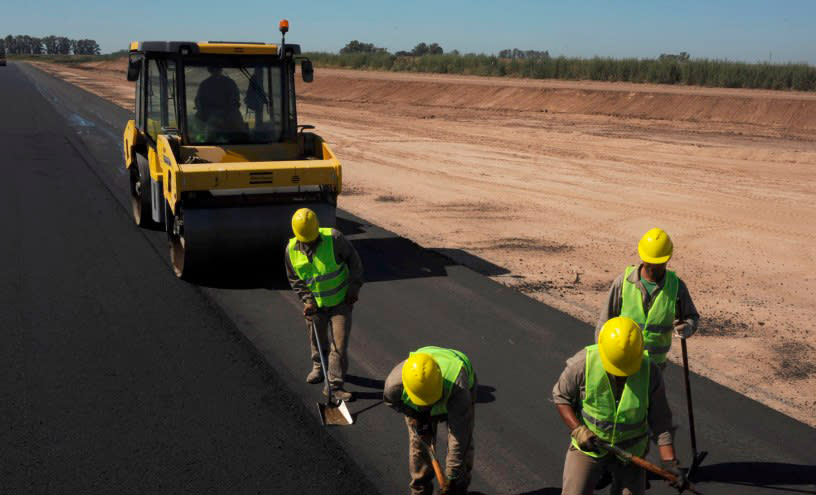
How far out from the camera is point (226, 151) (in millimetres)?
10367

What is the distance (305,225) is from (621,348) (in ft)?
10.1

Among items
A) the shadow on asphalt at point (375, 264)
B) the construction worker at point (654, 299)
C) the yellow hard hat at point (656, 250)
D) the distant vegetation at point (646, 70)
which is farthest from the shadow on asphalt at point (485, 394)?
the distant vegetation at point (646, 70)

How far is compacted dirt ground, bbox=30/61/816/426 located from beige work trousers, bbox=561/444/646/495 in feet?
9.66

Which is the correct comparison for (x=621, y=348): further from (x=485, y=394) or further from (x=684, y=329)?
(x=485, y=394)

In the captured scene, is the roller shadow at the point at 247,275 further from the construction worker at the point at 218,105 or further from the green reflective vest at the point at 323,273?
the green reflective vest at the point at 323,273

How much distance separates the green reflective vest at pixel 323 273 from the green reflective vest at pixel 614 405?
2726 millimetres

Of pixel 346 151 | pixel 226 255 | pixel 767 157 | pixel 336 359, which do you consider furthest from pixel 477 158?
pixel 336 359

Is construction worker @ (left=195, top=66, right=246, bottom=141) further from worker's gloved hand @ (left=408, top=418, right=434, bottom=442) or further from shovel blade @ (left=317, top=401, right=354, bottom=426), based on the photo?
worker's gloved hand @ (left=408, top=418, right=434, bottom=442)

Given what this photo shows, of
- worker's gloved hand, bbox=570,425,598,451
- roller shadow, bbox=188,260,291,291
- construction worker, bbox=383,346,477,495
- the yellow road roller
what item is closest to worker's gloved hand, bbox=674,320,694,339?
worker's gloved hand, bbox=570,425,598,451

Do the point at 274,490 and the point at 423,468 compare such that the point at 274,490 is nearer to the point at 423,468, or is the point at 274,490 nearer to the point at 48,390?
the point at 423,468

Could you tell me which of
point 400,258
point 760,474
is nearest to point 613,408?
point 760,474

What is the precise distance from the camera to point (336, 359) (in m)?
6.58

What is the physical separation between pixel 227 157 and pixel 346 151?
13612mm

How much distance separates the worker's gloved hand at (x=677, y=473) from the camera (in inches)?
158
